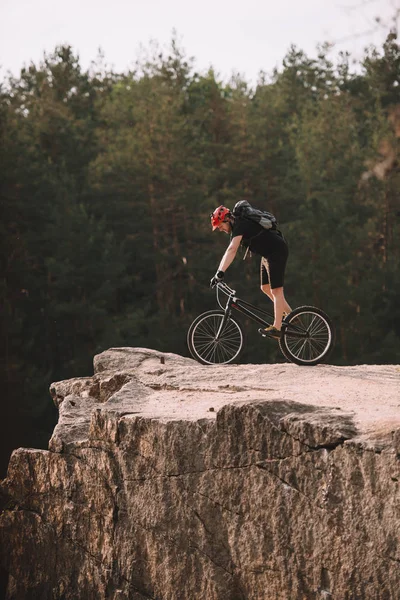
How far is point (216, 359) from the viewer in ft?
30.5

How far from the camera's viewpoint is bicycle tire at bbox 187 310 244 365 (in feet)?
30.3

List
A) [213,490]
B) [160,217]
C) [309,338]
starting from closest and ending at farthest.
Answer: [213,490] → [309,338] → [160,217]

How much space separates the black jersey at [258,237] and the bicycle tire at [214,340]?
81 centimetres

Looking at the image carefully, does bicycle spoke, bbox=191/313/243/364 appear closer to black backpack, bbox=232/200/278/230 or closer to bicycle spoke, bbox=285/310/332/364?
bicycle spoke, bbox=285/310/332/364

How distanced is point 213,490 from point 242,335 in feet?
8.94

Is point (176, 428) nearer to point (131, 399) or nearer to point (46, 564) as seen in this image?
point (131, 399)

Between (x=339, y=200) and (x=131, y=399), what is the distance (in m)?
26.8

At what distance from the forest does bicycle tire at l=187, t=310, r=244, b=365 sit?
17.8 m

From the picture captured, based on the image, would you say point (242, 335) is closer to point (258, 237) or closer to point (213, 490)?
point (258, 237)

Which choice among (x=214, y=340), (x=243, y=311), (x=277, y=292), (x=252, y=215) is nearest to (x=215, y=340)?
(x=214, y=340)

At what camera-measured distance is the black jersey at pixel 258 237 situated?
28.8ft

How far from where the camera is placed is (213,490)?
673cm

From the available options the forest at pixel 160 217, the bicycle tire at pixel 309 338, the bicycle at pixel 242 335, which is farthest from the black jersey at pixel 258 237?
the forest at pixel 160 217

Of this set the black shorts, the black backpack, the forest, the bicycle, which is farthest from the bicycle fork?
the forest
